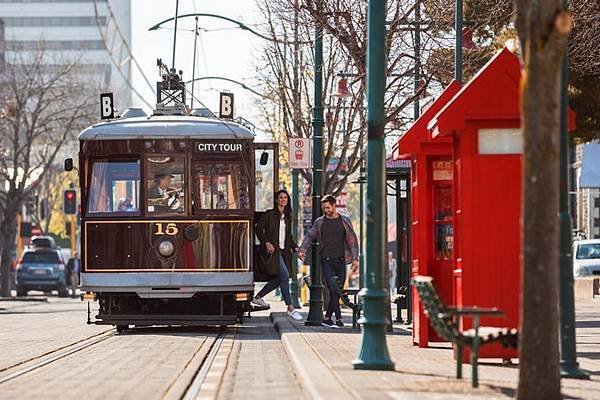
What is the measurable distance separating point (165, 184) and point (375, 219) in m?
10.6

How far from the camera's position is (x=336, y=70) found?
4250 centimetres

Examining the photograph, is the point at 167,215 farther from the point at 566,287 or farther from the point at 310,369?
the point at 566,287

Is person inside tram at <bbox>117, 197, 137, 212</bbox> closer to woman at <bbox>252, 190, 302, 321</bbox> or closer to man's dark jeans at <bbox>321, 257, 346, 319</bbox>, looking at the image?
woman at <bbox>252, 190, 302, 321</bbox>

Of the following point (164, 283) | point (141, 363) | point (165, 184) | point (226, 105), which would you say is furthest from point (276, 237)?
point (141, 363)

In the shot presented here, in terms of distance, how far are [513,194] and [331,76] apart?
2640 centimetres

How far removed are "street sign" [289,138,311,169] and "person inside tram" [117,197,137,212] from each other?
953cm

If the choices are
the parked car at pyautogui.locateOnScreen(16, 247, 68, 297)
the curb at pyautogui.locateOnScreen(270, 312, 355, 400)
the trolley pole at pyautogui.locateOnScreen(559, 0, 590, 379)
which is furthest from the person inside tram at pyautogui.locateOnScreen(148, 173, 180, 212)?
the parked car at pyautogui.locateOnScreen(16, 247, 68, 297)

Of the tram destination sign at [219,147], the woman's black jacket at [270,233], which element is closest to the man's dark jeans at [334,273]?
the woman's black jacket at [270,233]

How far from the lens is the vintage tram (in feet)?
85.4

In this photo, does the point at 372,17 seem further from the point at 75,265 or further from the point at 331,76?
the point at 75,265

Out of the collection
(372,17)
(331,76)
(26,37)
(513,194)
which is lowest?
(513,194)

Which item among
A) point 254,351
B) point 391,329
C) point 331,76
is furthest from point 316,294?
point 331,76

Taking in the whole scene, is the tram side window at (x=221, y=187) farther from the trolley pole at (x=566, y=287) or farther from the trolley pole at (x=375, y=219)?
the trolley pole at (x=566, y=287)

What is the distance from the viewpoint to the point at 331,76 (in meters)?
43.2
